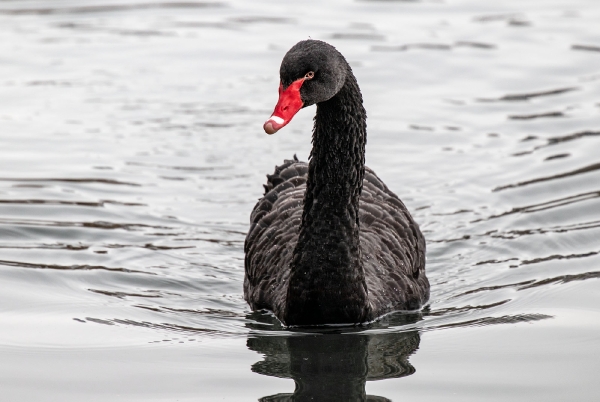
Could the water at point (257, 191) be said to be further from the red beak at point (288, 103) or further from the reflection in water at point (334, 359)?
the red beak at point (288, 103)

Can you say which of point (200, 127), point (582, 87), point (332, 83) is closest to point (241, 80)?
point (200, 127)

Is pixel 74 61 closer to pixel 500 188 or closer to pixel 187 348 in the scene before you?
pixel 500 188

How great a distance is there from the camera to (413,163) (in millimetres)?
11242

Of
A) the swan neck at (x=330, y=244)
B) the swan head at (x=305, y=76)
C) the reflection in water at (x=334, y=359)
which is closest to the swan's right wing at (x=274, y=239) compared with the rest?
the swan neck at (x=330, y=244)

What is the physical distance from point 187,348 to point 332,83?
1.82 m

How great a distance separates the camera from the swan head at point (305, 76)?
21.2 feet

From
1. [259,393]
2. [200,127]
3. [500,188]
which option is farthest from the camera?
[200,127]

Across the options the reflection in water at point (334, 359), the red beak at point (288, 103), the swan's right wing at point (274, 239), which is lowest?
the reflection in water at point (334, 359)

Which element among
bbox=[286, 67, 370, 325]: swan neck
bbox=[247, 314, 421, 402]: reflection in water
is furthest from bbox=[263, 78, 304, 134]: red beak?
bbox=[247, 314, 421, 402]: reflection in water

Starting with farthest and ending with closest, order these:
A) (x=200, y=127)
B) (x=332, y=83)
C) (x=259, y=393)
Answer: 1. (x=200, y=127)
2. (x=332, y=83)
3. (x=259, y=393)

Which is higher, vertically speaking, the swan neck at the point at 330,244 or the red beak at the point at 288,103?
the red beak at the point at 288,103

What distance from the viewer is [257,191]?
34.5 feet

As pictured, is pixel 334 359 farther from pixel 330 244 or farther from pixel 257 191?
pixel 257 191

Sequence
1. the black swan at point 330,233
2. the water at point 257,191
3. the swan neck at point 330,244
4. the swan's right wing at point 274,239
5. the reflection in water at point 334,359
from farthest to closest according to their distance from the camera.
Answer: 1. the swan's right wing at point 274,239
2. the swan neck at point 330,244
3. the black swan at point 330,233
4. the water at point 257,191
5. the reflection in water at point 334,359
